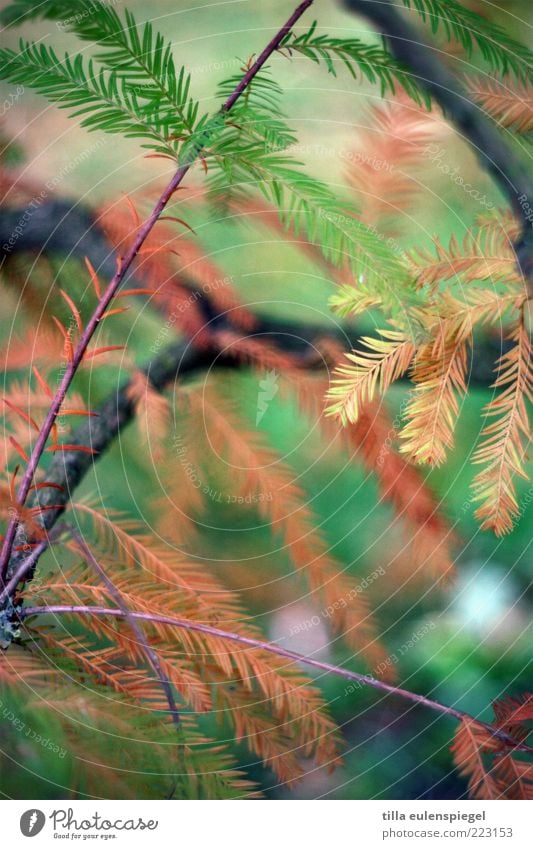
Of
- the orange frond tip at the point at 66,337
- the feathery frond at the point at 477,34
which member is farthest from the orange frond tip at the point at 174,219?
the feathery frond at the point at 477,34

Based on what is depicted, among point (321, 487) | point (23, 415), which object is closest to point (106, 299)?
point (23, 415)

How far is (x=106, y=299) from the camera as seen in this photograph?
568mm

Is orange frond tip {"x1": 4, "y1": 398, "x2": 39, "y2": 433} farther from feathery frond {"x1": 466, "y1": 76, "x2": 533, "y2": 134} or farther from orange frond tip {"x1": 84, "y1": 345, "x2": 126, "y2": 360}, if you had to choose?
feathery frond {"x1": 466, "y1": 76, "x2": 533, "y2": 134}

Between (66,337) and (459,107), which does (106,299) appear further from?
(459,107)

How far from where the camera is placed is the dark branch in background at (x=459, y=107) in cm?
57

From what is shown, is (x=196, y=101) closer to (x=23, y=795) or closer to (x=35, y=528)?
(x=35, y=528)

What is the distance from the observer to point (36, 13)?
1.89ft

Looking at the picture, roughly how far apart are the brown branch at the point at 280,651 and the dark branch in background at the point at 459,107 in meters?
A: 0.33

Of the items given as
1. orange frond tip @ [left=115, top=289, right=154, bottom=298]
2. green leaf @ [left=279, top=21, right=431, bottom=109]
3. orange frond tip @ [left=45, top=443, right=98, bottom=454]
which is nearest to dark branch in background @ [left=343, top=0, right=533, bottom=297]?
green leaf @ [left=279, top=21, right=431, bottom=109]

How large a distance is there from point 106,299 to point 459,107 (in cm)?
31

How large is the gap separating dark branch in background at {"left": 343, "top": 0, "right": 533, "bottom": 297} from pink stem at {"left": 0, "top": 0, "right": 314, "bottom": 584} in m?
0.06

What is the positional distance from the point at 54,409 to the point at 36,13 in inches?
12.2

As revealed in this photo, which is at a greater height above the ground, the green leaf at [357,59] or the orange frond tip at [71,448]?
the green leaf at [357,59]
